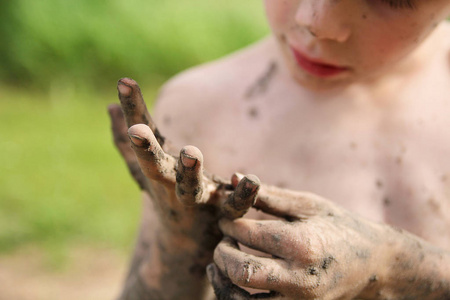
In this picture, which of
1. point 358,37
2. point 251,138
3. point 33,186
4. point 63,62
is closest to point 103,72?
point 63,62

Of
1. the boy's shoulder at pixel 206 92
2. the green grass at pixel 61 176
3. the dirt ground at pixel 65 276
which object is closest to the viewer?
the boy's shoulder at pixel 206 92

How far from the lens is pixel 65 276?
2.22m

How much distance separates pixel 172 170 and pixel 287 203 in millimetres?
186

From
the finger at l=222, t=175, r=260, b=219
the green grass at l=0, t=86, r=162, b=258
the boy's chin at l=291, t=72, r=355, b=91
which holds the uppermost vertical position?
the green grass at l=0, t=86, r=162, b=258

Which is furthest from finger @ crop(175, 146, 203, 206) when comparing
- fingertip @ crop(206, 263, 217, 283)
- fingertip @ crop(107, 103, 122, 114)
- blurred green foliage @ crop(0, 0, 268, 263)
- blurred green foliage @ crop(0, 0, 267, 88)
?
blurred green foliage @ crop(0, 0, 267, 88)

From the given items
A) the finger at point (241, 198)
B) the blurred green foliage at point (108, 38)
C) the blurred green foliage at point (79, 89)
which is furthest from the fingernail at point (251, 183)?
the blurred green foliage at point (108, 38)

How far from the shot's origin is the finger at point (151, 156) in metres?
0.57

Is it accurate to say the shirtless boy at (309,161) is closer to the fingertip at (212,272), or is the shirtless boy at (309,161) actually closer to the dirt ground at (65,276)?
the fingertip at (212,272)

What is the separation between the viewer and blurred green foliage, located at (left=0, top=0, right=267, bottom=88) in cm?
339

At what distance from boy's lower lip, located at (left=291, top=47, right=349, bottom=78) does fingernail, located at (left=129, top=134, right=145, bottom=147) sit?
34 cm

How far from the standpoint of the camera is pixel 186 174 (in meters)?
0.61

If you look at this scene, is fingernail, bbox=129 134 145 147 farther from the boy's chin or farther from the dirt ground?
the dirt ground

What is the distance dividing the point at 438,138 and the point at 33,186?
2309mm

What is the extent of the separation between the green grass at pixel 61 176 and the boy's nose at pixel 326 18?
196 cm
